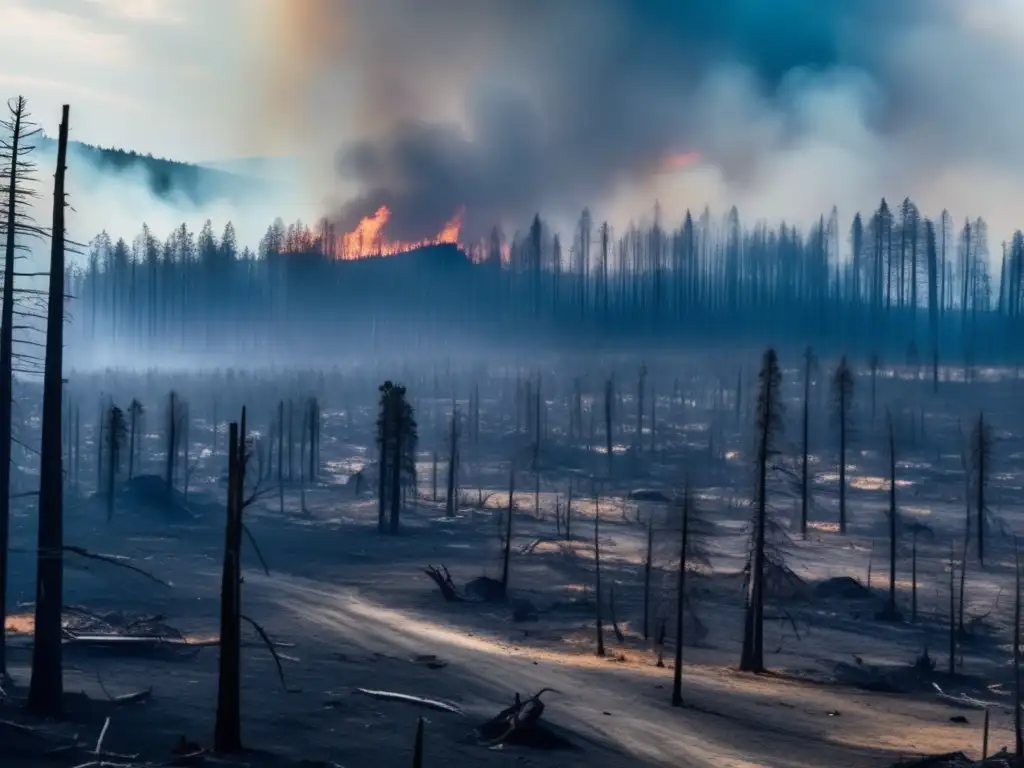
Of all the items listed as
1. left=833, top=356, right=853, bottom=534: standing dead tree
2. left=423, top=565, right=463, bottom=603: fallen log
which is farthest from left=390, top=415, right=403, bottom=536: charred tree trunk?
left=833, top=356, right=853, bottom=534: standing dead tree

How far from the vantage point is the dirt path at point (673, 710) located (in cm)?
2525

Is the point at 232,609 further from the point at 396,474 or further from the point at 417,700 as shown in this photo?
the point at 396,474

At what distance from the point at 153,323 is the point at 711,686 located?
133992 millimetres

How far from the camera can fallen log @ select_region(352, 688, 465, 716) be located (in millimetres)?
Result: 25005

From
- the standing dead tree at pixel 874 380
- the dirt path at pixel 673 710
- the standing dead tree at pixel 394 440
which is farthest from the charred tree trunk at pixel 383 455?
the standing dead tree at pixel 874 380

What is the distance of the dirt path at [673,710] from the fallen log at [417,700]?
685mm

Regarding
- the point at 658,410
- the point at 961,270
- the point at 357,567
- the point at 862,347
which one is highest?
the point at 961,270

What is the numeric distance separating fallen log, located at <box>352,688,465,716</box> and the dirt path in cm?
68

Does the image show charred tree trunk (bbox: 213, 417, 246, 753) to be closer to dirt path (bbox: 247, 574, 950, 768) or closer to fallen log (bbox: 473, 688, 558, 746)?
fallen log (bbox: 473, 688, 558, 746)

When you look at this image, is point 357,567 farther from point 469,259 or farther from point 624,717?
point 469,259

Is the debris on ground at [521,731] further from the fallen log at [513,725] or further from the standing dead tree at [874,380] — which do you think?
the standing dead tree at [874,380]

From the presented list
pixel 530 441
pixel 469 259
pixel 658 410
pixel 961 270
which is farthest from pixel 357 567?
pixel 469 259

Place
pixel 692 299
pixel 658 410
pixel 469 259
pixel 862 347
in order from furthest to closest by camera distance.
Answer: pixel 469 259 < pixel 692 299 < pixel 862 347 < pixel 658 410

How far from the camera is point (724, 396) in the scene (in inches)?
4390
